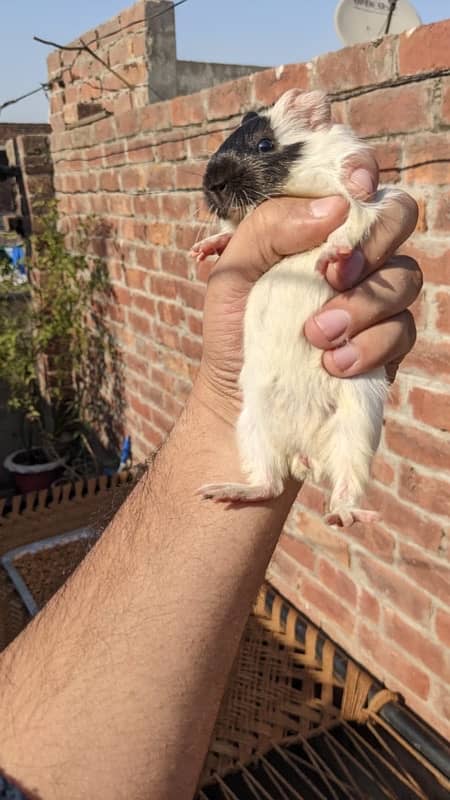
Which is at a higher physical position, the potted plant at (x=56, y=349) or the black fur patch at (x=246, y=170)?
the black fur patch at (x=246, y=170)

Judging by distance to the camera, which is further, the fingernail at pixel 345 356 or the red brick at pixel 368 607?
the red brick at pixel 368 607

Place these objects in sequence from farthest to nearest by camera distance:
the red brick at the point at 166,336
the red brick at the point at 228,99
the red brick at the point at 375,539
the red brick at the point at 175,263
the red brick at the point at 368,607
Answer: the red brick at the point at 166,336 < the red brick at the point at 175,263 < the red brick at the point at 228,99 < the red brick at the point at 368,607 < the red brick at the point at 375,539

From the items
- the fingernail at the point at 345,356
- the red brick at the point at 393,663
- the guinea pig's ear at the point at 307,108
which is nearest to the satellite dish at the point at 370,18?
the guinea pig's ear at the point at 307,108

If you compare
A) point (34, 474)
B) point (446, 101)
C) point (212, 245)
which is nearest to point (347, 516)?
point (212, 245)

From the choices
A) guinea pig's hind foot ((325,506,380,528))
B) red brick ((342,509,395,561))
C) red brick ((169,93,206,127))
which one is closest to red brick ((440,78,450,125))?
guinea pig's hind foot ((325,506,380,528))

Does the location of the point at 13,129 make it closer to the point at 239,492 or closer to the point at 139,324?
Answer: the point at 139,324

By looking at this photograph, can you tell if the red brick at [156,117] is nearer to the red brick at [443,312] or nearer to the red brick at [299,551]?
the red brick at [443,312]
